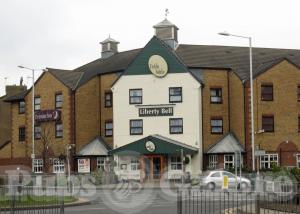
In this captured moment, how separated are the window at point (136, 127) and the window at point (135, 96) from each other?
1673 mm

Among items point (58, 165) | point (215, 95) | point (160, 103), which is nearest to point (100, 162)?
point (58, 165)

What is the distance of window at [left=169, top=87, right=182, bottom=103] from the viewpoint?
53.9m

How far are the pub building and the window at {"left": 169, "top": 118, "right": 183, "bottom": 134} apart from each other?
0.08 m

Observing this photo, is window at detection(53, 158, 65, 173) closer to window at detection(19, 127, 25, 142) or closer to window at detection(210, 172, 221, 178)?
window at detection(19, 127, 25, 142)

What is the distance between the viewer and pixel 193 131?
53.3m

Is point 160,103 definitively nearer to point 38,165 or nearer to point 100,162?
point 100,162

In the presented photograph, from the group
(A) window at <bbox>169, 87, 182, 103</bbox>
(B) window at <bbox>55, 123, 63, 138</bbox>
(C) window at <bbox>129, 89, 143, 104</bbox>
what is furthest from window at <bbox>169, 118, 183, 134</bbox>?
(B) window at <bbox>55, 123, 63, 138</bbox>

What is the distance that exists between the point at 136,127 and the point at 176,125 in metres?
3.48

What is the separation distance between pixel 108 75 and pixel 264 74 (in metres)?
13.9

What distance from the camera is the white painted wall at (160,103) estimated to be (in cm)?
5338

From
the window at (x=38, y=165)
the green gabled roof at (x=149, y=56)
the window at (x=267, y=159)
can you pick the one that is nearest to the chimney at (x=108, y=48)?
the green gabled roof at (x=149, y=56)

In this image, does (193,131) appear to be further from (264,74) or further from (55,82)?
(55,82)

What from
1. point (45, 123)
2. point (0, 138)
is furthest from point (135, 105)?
point (0, 138)

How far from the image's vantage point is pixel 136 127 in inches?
2164
